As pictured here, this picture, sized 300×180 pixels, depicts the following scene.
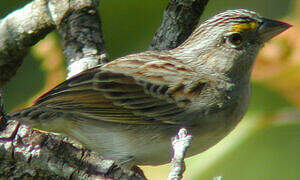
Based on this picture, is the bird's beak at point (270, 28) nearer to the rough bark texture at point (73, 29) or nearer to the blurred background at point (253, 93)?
the blurred background at point (253, 93)

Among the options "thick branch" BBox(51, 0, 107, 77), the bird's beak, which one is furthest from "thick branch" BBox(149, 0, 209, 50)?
the bird's beak

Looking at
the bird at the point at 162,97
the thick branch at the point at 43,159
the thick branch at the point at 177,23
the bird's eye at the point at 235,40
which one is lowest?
the thick branch at the point at 43,159

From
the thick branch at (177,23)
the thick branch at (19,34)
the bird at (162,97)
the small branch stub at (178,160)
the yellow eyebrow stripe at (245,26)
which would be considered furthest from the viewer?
the thick branch at (19,34)

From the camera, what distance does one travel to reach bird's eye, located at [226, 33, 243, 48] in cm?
378

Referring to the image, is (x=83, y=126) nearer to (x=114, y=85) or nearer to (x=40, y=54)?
(x=114, y=85)

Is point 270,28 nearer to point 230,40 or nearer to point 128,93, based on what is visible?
point 230,40

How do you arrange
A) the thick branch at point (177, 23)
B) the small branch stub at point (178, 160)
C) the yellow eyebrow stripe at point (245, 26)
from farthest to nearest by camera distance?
the thick branch at point (177, 23), the yellow eyebrow stripe at point (245, 26), the small branch stub at point (178, 160)

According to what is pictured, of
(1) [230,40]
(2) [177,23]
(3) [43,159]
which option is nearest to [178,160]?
(3) [43,159]

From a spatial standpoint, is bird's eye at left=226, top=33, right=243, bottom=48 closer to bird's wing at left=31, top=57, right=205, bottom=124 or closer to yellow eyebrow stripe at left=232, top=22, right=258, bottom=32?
yellow eyebrow stripe at left=232, top=22, right=258, bottom=32

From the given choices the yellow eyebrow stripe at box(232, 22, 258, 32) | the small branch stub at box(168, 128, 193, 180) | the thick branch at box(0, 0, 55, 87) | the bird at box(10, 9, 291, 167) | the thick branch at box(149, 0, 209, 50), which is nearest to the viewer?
the small branch stub at box(168, 128, 193, 180)

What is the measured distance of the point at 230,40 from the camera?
3801mm

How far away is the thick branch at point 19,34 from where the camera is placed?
4.27 m

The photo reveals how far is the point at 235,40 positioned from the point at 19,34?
1638 millimetres

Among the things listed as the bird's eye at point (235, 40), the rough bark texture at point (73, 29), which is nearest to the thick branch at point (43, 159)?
the rough bark texture at point (73, 29)
